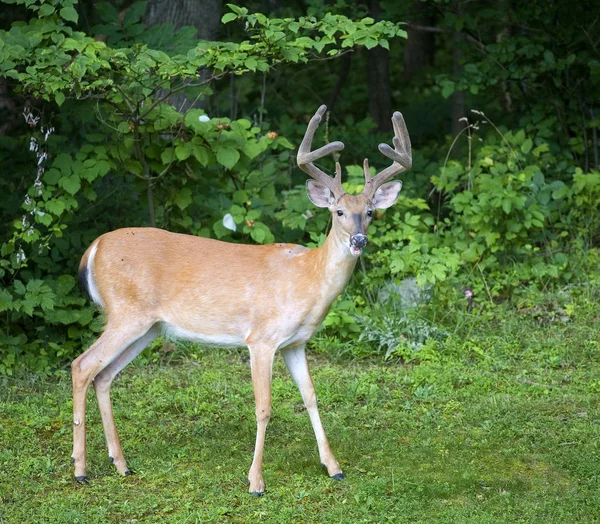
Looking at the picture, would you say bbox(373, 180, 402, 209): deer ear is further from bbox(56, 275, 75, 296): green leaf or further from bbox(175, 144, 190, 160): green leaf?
bbox(56, 275, 75, 296): green leaf

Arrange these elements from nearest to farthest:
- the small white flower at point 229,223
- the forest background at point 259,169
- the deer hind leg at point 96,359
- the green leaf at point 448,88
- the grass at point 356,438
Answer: the grass at point 356,438 → the deer hind leg at point 96,359 → the forest background at point 259,169 → the small white flower at point 229,223 → the green leaf at point 448,88

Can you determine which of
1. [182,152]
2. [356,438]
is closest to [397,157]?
[356,438]

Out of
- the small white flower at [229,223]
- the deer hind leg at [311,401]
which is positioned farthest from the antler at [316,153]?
the small white flower at [229,223]

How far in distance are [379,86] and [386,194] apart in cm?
603

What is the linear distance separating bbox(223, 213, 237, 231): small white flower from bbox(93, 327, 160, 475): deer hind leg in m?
1.84

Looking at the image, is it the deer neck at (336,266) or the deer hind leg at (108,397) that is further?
the deer hind leg at (108,397)

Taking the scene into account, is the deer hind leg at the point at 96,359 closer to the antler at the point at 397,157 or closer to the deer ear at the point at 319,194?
the deer ear at the point at 319,194

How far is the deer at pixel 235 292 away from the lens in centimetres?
509

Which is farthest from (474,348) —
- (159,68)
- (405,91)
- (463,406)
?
(405,91)

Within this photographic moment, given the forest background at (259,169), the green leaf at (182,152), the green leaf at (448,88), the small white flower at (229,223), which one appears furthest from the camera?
the green leaf at (448,88)

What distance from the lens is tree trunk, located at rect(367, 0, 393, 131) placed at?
36.2 feet

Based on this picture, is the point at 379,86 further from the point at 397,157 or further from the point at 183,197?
the point at 397,157

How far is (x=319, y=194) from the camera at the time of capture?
5.32 meters

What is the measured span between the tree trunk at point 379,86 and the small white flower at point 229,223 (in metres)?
4.32
